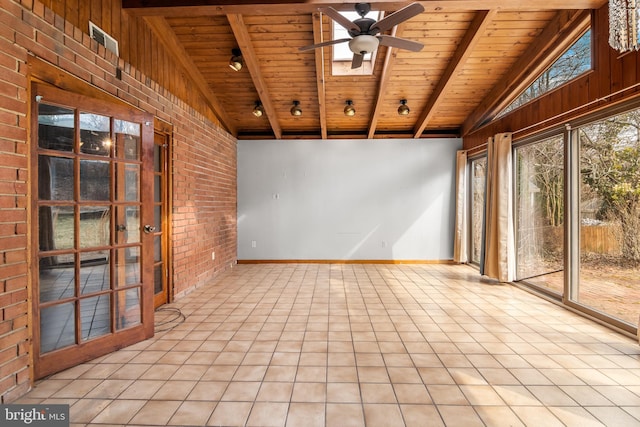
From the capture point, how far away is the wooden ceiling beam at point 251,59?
11.2 ft

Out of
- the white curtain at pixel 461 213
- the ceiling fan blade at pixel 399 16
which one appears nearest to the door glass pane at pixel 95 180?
the ceiling fan blade at pixel 399 16

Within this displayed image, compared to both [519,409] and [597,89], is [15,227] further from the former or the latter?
[597,89]

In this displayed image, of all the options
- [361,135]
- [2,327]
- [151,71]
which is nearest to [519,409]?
[2,327]

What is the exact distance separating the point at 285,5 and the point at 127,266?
2862mm

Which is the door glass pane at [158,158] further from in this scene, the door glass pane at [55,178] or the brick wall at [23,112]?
the door glass pane at [55,178]

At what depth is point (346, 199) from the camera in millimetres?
6254

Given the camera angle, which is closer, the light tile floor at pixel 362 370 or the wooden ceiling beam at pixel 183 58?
the light tile floor at pixel 362 370

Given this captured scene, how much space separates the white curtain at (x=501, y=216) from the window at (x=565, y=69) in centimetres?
63

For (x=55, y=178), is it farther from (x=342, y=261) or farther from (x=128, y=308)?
(x=342, y=261)

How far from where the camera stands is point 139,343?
2652mm

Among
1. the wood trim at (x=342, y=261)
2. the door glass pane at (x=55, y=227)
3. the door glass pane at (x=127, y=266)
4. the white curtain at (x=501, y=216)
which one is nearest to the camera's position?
the door glass pane at (x=55, y=227)

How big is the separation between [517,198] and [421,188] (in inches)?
75.4

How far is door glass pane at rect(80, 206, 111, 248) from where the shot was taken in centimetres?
229

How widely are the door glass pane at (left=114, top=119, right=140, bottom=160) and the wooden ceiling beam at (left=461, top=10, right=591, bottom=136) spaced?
14.8ft
